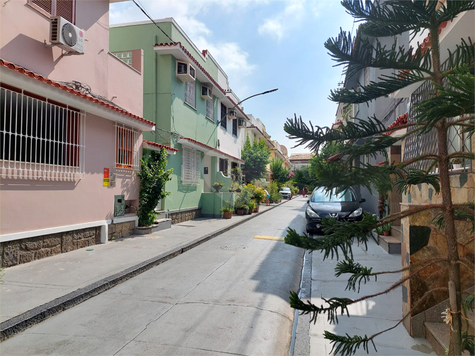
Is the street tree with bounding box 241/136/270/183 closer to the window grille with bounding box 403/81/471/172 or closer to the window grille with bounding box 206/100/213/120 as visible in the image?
the window grille with bounding box 206/100/213/120

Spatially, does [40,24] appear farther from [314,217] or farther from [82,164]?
[314,217]

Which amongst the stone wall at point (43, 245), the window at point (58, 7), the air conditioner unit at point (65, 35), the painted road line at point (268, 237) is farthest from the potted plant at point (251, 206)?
the window at point (58, 7)

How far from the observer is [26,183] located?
611cm

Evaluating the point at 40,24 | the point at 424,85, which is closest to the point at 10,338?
the point at 424,85

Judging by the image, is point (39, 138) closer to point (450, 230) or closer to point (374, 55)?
point (374, 55)

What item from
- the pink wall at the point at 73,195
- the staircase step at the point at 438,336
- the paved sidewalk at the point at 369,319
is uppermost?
the pink wall at the point at 73,195

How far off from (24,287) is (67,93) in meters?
3.79

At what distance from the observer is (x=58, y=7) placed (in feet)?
23.7

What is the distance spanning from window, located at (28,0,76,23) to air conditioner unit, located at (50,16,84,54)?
31cm

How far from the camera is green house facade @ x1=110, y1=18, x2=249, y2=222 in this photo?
12.5 metres

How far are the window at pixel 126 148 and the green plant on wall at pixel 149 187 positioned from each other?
0.30 meters

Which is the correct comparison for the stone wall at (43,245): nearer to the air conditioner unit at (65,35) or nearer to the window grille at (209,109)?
the air conditioner unit at (65,35)

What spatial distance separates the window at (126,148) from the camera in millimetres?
9016

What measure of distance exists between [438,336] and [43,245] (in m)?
6.80
